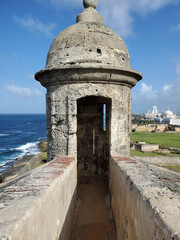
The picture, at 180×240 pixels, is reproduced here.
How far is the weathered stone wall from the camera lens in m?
4.15

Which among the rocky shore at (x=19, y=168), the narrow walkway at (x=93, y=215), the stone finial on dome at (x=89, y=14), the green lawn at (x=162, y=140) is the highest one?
the stone finial on dome at (x=89, y=14)

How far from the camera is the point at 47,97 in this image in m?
4.56

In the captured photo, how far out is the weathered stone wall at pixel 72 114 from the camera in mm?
4152

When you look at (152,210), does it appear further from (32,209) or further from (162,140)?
(162,140)

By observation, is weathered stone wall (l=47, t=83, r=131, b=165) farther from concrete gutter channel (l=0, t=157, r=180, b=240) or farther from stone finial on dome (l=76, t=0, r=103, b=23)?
stone finial on dome (l=76, t=0, r=103, b=23)

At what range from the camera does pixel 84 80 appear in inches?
162

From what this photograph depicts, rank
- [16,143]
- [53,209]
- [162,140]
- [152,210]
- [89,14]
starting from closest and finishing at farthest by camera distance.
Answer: [152,210] → [53,209] → [89,14] → [162,140] → [16,143]

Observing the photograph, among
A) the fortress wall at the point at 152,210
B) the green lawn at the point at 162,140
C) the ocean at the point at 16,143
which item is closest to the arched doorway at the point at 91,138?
the fortress wall at the point at 152,210

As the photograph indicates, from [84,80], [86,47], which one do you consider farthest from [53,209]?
[86,47]


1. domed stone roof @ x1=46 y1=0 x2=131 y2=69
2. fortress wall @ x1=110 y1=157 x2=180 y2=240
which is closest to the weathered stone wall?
domed stone roof @ x1=46 y1=0 x2=131 y2=69

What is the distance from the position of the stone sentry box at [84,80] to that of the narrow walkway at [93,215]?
143cm

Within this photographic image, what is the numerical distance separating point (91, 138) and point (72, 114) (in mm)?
3002

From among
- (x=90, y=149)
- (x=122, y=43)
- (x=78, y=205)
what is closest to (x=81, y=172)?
(x=90, y=149)

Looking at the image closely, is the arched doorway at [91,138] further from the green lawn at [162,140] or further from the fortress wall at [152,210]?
the green lawn at [162,140]
